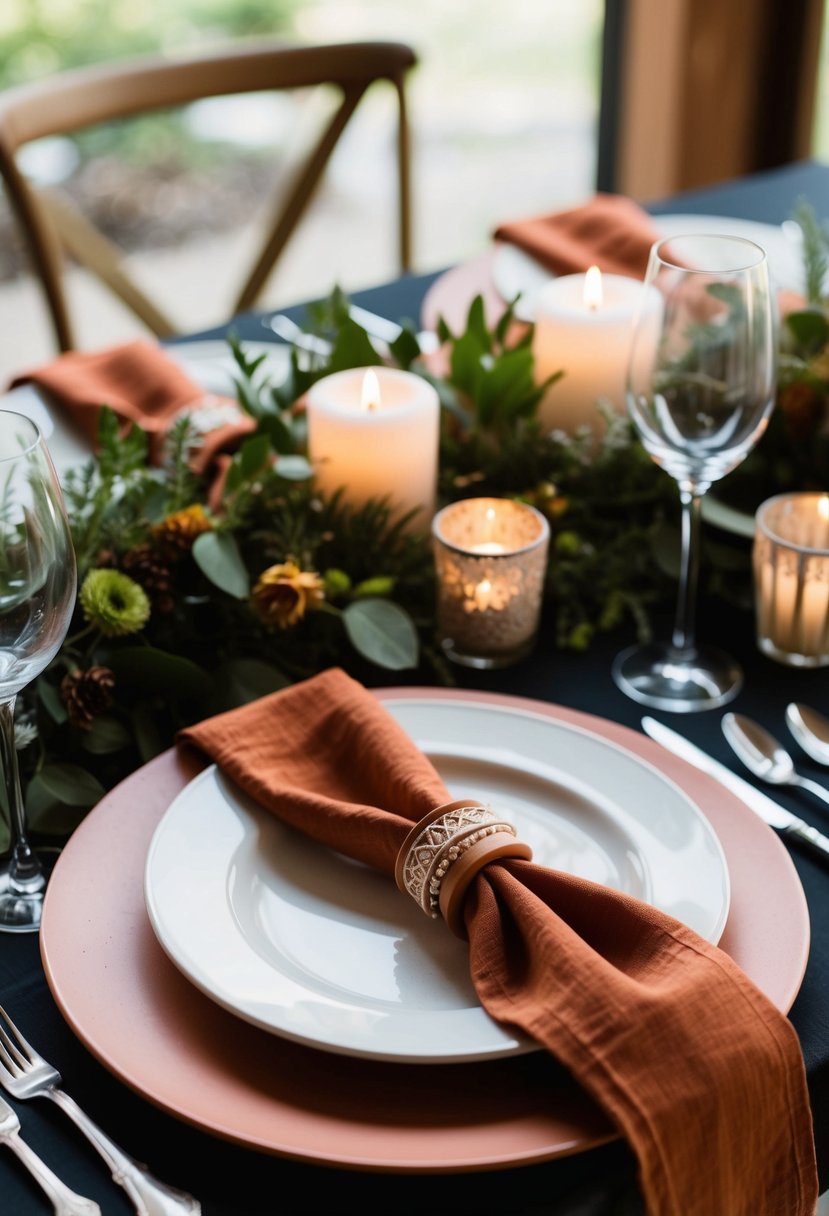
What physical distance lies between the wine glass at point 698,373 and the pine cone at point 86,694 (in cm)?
34

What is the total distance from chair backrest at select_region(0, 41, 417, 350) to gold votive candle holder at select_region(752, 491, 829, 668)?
1.10 meters

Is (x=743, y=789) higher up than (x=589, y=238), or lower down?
lower down

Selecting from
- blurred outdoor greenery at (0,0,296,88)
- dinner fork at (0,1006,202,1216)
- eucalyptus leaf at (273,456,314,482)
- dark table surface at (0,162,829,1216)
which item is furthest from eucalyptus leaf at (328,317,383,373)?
blurred outdoor greenery at (0,0,296,88)

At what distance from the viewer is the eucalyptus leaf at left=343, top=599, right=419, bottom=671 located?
0.83 metres

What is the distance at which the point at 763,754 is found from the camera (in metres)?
0.80

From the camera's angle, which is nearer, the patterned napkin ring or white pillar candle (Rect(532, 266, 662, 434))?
the patterned napkin ring

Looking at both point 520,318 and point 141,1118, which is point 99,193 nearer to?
point 520,318

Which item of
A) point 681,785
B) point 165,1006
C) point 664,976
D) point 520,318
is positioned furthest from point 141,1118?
point 520,318

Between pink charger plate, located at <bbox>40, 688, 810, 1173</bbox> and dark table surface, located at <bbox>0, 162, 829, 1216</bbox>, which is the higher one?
pink charger plate, located at <bbox>40, 688, 810, 1173</bbox>

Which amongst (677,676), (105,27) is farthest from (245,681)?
(105,27)

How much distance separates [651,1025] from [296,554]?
433 mm

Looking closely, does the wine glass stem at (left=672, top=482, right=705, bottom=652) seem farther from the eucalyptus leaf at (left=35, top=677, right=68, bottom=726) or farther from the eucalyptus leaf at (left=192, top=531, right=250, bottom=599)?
the eucalyptus leaf at (left=35, top=677, right=68, bottom=726)

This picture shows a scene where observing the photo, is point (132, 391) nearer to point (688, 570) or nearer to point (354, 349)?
point (354, 349)

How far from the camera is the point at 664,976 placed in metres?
0.57
